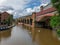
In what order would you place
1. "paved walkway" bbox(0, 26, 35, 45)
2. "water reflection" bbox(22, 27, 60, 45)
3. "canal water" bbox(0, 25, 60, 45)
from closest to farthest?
"paved walkway" bbox(0, 26, 35, 45), "canal water" bbox(0, 25, 60, 45), "water reflection" bbox(22, 27, 60, 45)

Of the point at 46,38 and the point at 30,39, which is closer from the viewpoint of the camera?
the point at 30,39

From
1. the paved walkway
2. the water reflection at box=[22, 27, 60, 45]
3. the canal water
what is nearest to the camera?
the paved walkway

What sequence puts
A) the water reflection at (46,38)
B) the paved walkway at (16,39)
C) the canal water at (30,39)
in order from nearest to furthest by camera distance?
1. the paved walkway at (16,39)
2. the canal water at (30,39)
3. the water reflection at (46,38)

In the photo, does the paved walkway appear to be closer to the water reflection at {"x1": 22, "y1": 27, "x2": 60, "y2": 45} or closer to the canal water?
the canal water

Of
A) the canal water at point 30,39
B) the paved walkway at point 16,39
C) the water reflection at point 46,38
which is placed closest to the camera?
the paved walkway at point 16,39

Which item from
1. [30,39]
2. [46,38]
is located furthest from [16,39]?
[46,38]

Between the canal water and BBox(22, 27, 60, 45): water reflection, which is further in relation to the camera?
BBox(22, 27, 60, 45): water reflection

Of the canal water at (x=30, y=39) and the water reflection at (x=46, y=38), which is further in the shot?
the water reflection at (x=46, y=38)

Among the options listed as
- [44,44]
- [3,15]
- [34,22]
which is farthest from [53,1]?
[3,15]

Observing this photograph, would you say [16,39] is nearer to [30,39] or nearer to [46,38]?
[30,39]

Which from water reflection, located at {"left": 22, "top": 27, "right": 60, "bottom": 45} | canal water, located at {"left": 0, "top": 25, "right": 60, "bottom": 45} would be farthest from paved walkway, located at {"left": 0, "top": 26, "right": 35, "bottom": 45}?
water reflection, located at {"left": 22, "top": 27, "right": 60, "bottom": 45}

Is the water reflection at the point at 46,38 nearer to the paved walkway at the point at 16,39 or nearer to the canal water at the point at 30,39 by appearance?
the canal water at the point at 30,39

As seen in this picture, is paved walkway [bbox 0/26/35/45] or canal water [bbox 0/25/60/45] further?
canal water [bbox 0/25/60/45]

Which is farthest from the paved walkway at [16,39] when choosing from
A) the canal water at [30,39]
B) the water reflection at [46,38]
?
the water reflection at [46,38]
